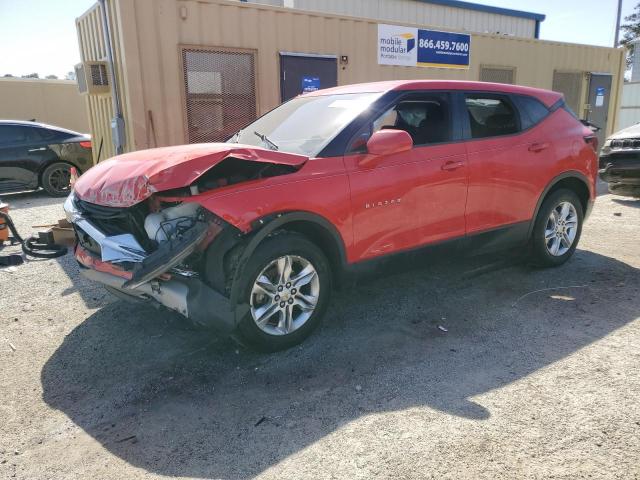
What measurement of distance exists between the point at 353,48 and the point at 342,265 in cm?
699

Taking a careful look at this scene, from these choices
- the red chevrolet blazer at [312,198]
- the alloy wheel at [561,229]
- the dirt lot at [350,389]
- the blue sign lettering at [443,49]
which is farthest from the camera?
the blue sign lettering at [443,49]

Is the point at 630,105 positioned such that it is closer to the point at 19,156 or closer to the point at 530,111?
the point at 530,111

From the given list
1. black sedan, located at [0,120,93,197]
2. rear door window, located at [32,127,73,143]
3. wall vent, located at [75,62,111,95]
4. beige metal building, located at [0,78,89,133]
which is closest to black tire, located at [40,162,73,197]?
black sedan, located at [0,120,93,197]

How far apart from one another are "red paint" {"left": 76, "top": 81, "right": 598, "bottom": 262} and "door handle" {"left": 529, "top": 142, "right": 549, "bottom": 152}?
1cm

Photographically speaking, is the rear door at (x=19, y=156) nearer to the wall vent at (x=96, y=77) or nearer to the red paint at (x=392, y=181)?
the wall vent at (x=96, y=77)

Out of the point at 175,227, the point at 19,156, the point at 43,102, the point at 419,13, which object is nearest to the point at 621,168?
the point at 175,227

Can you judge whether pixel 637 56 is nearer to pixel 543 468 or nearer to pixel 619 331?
pixel 619 331

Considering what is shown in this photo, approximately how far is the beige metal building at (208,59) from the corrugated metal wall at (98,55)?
16 mm

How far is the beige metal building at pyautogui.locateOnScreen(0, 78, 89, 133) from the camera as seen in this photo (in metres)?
19.2

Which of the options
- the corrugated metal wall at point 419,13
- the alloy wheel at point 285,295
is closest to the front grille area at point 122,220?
the alloy wheel at point 285,295

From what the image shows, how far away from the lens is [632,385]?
301 cm

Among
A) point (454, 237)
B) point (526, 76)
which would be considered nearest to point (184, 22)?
point (454, 237)

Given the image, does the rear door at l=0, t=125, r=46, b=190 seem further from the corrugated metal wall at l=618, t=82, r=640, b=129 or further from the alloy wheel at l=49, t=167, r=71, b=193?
the corrugated metal wall at l=618, t=82, r=640, b=129

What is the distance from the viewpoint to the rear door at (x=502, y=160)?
442 centimetres
